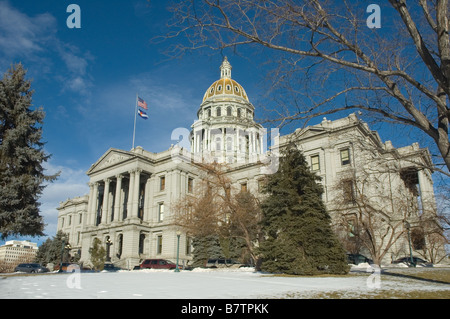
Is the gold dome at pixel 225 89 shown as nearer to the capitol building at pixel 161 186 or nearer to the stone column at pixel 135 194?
the capitol building at pixel 161 186

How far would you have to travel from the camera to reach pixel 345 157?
4416cm

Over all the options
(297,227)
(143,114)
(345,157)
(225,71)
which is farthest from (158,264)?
(225,71)

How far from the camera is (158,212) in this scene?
5378 cm

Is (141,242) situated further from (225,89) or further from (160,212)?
(225,89)

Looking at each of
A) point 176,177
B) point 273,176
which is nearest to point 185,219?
point 273,176

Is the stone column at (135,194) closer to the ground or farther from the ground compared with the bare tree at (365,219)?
farther from the ground

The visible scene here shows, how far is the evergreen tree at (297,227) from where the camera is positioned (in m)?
20.1

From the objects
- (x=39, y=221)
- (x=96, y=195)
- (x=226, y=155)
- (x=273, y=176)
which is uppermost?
(x=226, y=155)

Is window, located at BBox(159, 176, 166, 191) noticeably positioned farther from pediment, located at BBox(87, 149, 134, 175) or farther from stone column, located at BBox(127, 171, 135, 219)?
pediment, located at BBox(87, 149, 134, 175)

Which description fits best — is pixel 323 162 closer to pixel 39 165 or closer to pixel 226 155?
pixel 39 165

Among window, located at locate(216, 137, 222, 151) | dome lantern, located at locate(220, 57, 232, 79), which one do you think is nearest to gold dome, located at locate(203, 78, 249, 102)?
dome lantern, located at locate(220, 57, 232, 79)

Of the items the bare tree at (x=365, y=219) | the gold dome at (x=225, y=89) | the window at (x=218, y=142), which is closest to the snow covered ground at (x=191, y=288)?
the bare tree at (x=365, y=219)

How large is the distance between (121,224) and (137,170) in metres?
7.93

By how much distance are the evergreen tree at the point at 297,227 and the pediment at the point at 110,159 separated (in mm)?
34730
